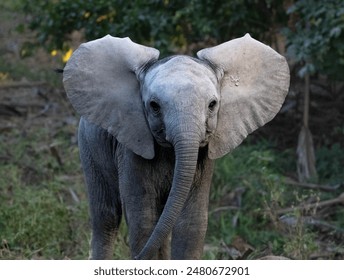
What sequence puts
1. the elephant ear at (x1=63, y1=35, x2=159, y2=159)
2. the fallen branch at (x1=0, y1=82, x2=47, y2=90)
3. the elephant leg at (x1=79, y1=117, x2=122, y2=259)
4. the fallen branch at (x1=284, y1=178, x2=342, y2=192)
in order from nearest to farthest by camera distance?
the elephant ear at (x1=63, y1=35, x2=159, y2=159), the elephant leg at (x1=79, y1=117, x2=122, y2=259), the fallen branch at (x1=284, y1=178, x2=342, y2=192), the fallen branch at (x1=0, y1=82, x2=47, y2=90)

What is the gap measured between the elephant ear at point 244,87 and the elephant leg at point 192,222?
0.78ft

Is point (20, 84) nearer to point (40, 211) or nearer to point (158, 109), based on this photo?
point (40, 211)

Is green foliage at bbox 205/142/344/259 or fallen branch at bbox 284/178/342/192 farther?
fallen branch at bbox 284/178/342/192

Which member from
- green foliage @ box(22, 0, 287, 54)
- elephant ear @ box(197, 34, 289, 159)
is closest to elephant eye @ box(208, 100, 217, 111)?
elephant ear @ box(197, 34, 289, 159)

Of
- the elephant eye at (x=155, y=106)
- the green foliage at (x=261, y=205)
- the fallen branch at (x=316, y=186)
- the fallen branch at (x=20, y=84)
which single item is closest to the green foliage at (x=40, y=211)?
the green foliage at (x=261, y=205)

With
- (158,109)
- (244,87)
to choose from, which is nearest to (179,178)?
(158,109)

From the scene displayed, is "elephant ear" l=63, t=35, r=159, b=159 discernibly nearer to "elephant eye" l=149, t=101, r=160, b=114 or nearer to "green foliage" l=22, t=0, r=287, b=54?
"elephant eye" l=149, t=101, r=160, b=114

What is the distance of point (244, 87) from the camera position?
15.4ft

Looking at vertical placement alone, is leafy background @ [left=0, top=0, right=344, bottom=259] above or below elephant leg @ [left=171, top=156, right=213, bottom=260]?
below

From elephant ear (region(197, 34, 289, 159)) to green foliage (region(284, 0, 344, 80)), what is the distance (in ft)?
7.80

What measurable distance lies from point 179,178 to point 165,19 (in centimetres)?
430

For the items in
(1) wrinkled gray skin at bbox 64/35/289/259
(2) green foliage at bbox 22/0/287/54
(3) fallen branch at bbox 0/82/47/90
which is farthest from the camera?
(3) fallen branch at bbox 0/82/47/90

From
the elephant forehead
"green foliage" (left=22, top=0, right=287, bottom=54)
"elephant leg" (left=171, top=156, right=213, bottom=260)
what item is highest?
the elephant forehead

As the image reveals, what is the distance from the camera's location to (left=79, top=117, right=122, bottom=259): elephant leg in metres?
5.11
